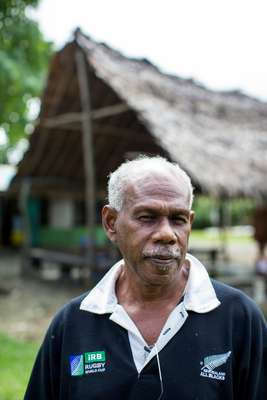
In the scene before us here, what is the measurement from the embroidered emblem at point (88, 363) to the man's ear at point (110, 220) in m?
0.44

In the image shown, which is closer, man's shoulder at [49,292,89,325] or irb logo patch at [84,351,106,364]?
irb logo patch at [84,351,106,364]

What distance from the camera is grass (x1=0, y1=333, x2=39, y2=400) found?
4.71m

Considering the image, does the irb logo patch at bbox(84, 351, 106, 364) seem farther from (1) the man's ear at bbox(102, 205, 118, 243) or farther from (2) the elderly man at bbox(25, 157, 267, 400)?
(1) the man's ear at bbox(102, 205, 118, 243)

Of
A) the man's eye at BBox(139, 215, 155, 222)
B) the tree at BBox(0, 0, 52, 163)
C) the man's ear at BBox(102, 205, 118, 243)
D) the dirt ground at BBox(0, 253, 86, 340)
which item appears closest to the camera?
the man's eye at BBox(139, 215, 155, 222)

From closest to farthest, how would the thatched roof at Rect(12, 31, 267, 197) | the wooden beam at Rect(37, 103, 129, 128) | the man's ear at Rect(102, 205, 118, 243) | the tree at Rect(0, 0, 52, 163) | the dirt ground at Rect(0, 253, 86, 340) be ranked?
the man's ear at Rect(102, 205, 118, 243)
the dirt ground at Rect(0, 253, 86, 340)
the thatched roof at Rect(12, 31, 267, 197)
the wooden beam at Rect(37, 103, 129, 128)
the tree at Rect(0, 0, 52, 163)

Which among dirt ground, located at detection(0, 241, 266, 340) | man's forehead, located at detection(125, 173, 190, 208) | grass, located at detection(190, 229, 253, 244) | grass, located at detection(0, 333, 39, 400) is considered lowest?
grass, located at detection(190, 229, 253, 244)

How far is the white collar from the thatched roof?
563 centimetres

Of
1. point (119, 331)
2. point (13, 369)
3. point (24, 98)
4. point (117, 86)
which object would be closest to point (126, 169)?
point (119, 331)

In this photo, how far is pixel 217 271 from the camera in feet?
37.7

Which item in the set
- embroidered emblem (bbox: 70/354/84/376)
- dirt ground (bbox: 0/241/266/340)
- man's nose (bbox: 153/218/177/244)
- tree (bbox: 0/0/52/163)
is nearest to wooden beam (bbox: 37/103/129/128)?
tree (bbox: 0/0/52/163)

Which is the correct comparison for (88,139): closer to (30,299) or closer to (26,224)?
(30,299)

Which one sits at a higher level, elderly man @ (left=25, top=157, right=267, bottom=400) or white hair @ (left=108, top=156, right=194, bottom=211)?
white hair @ (left=108, top=156, right=194, bottom=211)

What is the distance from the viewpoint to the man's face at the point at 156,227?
1.82m

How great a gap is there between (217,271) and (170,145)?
14.6 feet
